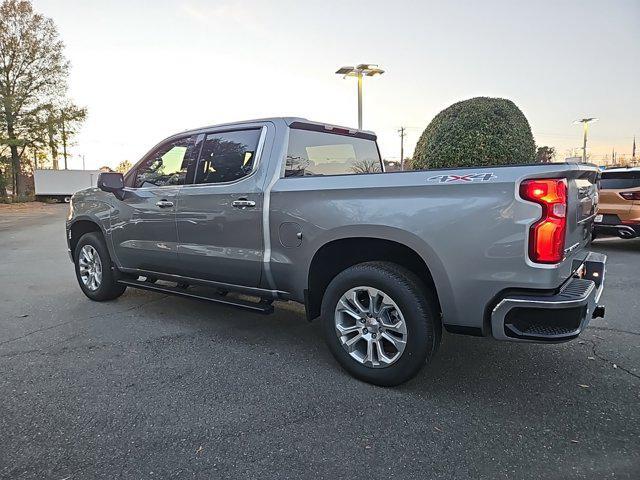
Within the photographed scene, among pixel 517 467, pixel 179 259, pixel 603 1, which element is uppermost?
pixel 603 1

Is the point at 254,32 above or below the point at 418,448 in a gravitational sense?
above

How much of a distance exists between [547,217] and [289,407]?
1.94 meters

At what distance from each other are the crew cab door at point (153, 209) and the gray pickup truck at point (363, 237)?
17mm

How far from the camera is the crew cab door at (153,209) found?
448 centimetres

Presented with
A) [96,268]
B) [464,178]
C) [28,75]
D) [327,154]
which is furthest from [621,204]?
[28,75]

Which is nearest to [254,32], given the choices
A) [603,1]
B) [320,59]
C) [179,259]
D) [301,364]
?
[320,59]

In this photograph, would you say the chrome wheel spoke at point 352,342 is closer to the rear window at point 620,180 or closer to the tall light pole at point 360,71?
the rear window at point 620,180

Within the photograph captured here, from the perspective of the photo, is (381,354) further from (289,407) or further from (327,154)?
(327,154)

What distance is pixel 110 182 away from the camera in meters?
4.80

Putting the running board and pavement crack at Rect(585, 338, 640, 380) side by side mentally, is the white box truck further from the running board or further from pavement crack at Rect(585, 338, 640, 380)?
pavement crack at Rect(585, 338, 640, 380)

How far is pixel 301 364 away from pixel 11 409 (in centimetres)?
197

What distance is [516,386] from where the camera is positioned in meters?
3.21

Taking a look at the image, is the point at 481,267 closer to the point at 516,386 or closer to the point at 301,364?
the point at 516,386

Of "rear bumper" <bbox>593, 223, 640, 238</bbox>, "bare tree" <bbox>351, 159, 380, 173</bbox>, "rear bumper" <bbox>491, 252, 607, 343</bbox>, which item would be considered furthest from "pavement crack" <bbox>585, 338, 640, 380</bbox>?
"rear bumper" <bbox>593, 223, 640, 238</bbox>
